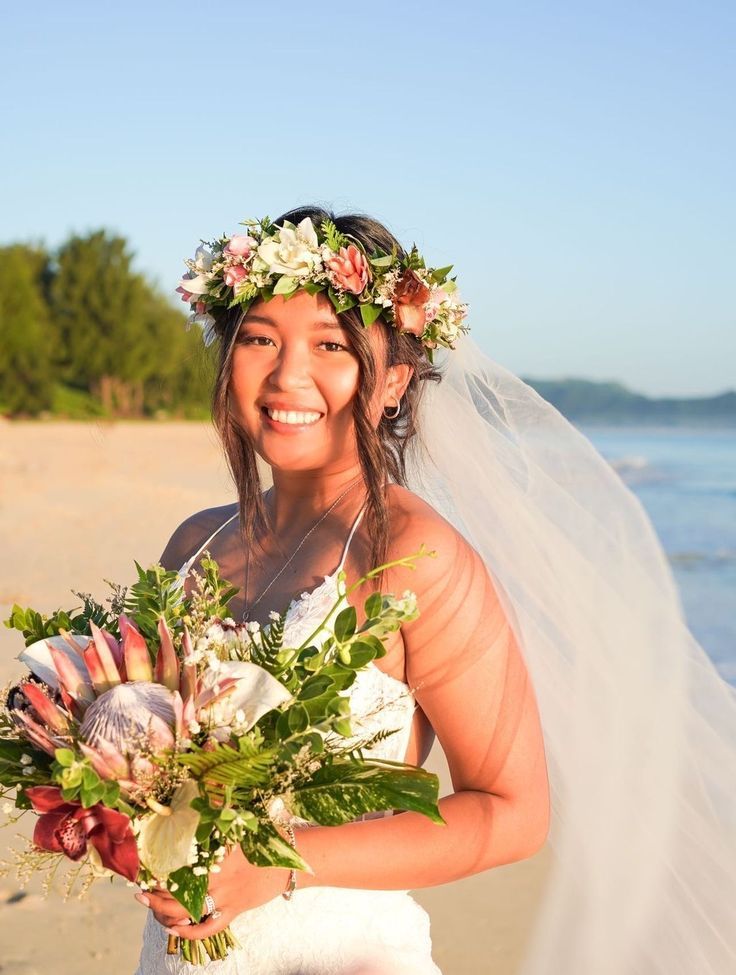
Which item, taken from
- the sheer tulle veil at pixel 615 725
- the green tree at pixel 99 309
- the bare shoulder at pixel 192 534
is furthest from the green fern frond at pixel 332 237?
the green tree at pixel 99 309

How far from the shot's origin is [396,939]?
2.54m

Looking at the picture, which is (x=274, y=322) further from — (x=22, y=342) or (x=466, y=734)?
(x=22, y=342)

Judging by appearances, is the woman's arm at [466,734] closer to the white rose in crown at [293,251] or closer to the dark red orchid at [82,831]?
the dark red orchid at [82,831]

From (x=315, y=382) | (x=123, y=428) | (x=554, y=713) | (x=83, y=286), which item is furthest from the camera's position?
(x=83, y=286)

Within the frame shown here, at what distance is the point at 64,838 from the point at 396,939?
3.20ft

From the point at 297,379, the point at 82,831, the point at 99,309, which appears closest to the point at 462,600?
the point at 297,379

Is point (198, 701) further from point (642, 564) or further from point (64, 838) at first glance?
point (642, 564)

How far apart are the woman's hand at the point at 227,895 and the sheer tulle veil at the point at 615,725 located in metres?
0.99

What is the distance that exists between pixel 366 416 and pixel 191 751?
1151 mm

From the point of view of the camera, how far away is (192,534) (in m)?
3.40

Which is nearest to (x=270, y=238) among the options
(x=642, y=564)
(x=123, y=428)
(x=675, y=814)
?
(x=642, y=564)

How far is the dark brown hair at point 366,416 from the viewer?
2.76 metres

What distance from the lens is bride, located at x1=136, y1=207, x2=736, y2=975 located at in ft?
8.13

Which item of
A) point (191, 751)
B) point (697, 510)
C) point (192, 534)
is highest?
point (192, 534)
